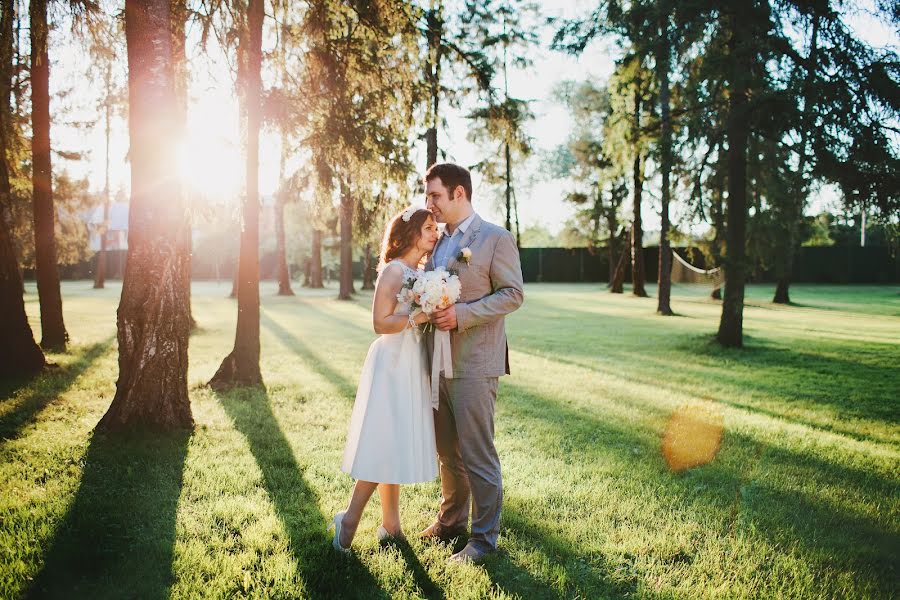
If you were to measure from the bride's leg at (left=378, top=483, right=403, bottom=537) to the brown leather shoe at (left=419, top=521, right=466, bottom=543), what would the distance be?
6.5 inches

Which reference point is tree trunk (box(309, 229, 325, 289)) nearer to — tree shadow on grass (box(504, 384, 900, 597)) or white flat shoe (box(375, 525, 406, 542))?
tree shadow on grass (box(504, 384, 900, 597))

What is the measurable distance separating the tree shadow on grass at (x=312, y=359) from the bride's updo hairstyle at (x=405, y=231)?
4098mm

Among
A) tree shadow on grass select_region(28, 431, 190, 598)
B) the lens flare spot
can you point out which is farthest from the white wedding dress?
the lens flare spot

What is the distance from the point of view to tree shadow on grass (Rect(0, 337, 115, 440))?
530cm

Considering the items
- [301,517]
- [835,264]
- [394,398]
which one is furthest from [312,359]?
[835,264]

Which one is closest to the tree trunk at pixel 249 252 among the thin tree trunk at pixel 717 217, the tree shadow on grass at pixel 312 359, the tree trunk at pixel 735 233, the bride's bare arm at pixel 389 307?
the tree shadow on grass at pixel 312 359

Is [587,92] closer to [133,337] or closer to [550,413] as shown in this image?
[550,413]

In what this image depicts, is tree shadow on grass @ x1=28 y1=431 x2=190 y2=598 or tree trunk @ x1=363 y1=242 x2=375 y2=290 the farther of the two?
tree trunk @ x1=363 y1=242 x2=375 y2=290

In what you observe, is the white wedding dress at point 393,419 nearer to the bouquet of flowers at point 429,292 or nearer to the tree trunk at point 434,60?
the bouquet of flowers at point 429,292

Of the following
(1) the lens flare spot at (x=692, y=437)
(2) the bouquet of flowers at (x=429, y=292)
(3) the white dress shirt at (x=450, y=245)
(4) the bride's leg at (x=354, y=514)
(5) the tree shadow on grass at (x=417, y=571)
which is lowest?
(5) the tree shadow on grass at (x=417, y=571)

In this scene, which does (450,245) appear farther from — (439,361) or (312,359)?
(312,359)

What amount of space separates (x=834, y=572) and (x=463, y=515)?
212 centimetres

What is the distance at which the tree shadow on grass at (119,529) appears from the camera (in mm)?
2797

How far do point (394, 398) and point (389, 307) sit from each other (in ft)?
1.70
